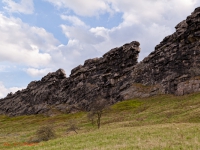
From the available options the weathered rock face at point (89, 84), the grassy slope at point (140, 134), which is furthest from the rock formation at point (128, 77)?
Answer: the grassy slope at point (140, 134)

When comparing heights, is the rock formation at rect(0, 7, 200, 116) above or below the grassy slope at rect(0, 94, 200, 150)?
above

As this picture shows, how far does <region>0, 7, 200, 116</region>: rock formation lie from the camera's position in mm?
103562

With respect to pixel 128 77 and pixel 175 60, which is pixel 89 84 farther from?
pixel 175 60

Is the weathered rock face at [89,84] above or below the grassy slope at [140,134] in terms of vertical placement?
above

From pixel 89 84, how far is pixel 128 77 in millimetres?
31862

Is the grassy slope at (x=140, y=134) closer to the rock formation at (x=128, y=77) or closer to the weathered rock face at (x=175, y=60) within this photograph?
the rock formation at (x=128, y=77)

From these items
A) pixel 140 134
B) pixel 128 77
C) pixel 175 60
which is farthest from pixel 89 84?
pixel 140 134

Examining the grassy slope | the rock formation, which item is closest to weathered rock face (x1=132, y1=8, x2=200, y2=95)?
the rock formation

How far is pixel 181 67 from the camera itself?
346 ft

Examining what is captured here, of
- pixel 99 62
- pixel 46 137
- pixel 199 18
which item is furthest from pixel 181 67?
pixel 46 137

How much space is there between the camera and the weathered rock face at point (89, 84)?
13612 centimetres

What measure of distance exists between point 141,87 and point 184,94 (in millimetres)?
27362

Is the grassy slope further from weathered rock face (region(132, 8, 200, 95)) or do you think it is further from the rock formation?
weathered rock face (region(132, 8, 200, 95))

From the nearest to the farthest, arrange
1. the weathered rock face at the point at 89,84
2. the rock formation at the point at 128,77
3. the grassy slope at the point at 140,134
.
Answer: the grassy slope at the point at 140,134
the rock formation at the point at 128,77
the weathered rock face at the point at 89,84
